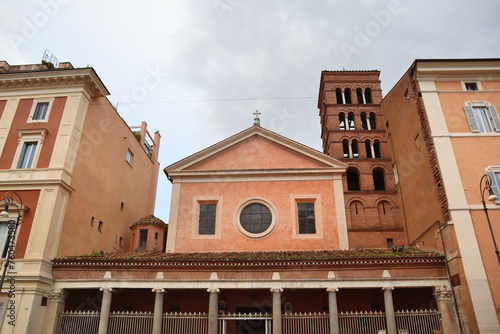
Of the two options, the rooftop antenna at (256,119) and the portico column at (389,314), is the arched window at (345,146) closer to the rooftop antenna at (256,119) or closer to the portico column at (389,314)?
the rooftop antenna at (256,119)

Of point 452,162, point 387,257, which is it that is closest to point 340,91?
point 452,162

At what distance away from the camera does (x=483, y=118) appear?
60.7 feet

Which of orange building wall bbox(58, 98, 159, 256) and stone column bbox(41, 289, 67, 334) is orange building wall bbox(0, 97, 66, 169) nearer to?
orange building wall bbox(58, 98, 159, 256)

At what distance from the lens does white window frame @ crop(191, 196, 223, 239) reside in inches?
798

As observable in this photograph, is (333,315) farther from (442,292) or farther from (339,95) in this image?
(339,95)

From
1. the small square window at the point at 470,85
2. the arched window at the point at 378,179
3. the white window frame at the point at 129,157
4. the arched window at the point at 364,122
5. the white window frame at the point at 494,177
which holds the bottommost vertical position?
the white window frame at the point at 494,177

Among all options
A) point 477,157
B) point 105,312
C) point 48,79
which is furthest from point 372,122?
point 105,312

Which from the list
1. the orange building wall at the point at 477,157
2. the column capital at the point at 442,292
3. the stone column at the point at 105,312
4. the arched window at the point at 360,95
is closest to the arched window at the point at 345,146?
the arched window at the point at 360,95

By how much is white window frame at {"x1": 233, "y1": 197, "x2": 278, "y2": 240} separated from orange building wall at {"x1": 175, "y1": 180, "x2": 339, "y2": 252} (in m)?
0.16

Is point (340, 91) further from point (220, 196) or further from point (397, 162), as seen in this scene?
point (220, 196)

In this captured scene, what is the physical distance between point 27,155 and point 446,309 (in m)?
19.8

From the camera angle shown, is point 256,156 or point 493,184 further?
point 256,156

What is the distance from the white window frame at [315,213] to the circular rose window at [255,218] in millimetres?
1052

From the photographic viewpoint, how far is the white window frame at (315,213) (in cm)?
1998
